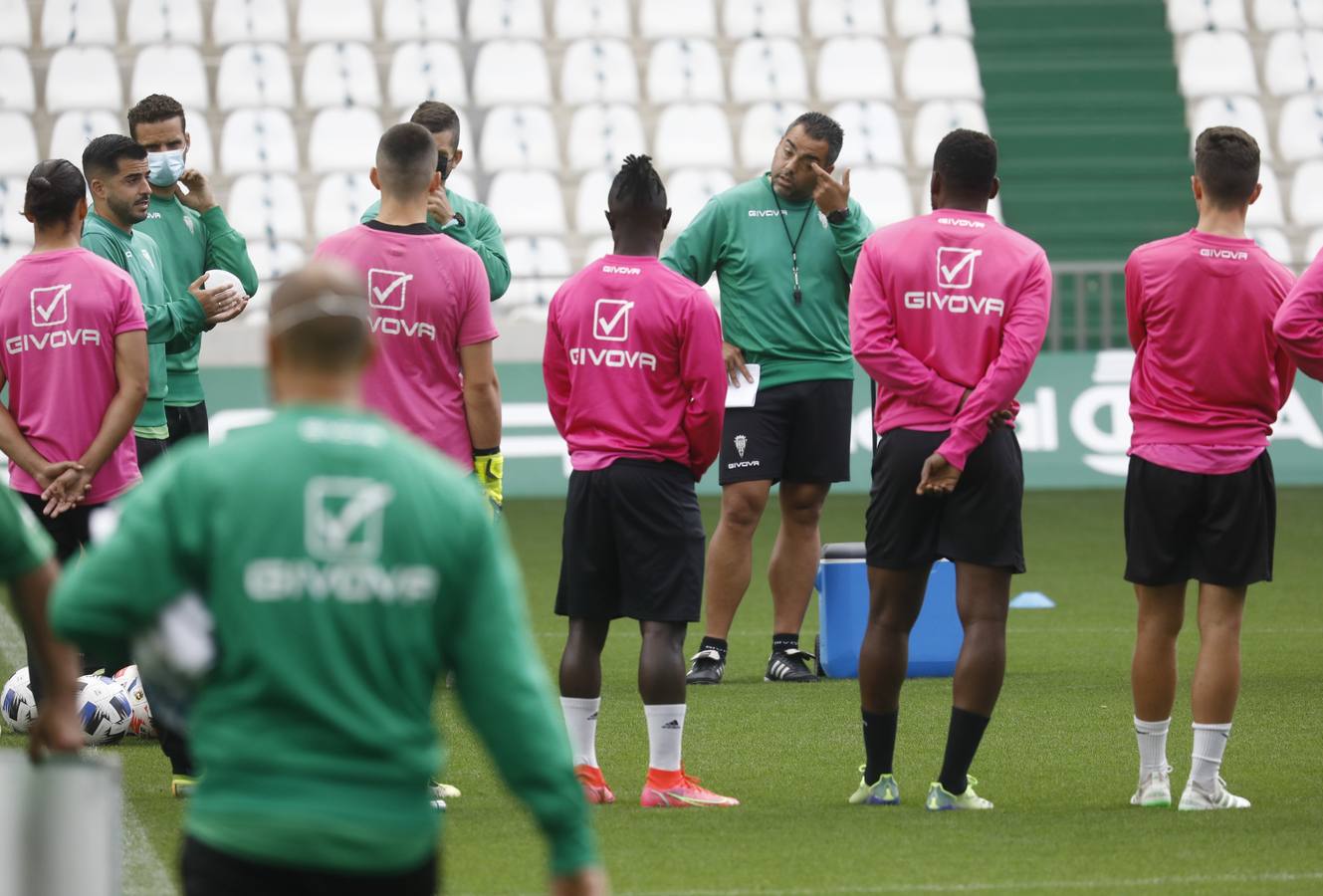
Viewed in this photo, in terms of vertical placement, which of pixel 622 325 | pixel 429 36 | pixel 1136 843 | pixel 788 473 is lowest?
pixel 1136 843

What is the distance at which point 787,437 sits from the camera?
8781 millimetres

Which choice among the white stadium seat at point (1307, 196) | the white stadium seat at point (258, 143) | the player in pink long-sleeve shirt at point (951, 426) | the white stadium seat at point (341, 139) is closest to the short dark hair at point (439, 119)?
the player in pink long-sleeve shirt at point (951, 426)

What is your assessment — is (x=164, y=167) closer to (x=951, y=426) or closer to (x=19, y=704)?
(x=19, y=704)

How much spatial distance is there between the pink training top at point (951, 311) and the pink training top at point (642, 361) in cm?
49

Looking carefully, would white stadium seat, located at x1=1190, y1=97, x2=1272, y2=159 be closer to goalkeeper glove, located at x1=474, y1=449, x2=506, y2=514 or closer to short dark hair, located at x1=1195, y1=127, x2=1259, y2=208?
short dark hair, located at x1=1195, y1=127, x2=1259, y2=208

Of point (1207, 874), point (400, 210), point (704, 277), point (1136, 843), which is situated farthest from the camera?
point (704, 277)

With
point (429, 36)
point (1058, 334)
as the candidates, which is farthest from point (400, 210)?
point (429, 36)

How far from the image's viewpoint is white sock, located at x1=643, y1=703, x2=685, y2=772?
609cm

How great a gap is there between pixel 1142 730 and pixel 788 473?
9.45 ft

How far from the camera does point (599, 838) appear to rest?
18.4 feet

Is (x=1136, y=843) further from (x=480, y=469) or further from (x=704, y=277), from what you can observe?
(x=704, y=277)

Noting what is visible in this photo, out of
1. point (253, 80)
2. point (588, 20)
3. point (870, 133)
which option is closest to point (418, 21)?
point (588, 20)

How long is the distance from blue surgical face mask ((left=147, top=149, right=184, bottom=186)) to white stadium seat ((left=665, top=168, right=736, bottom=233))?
10456 mm

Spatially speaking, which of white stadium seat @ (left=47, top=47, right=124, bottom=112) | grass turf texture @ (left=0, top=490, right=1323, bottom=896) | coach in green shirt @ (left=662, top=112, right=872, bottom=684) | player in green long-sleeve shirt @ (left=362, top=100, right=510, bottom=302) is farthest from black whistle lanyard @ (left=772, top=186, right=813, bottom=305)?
white stadium seat @ (left=47, top=47, right=124, bottom=112)
